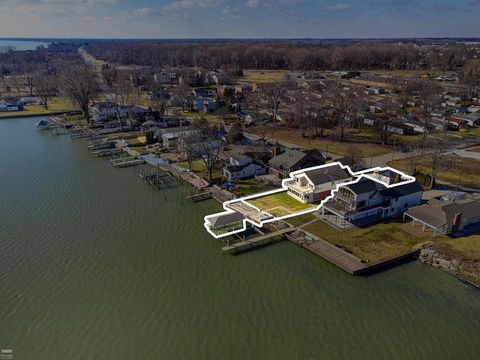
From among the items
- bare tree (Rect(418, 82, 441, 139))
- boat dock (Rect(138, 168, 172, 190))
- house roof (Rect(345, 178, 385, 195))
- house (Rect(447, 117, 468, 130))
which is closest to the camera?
house roof (Rect(345, 178, 385, 195))

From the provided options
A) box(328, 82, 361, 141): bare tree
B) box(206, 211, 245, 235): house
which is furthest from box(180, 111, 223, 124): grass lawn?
box(206, 211, 245, 235): house

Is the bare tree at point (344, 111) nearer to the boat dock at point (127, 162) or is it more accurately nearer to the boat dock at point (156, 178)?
the boat dock at point (156, 178)

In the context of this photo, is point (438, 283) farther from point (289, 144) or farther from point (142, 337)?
point (289, 144)

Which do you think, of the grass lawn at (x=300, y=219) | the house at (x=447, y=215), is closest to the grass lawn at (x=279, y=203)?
the grass lawn at (x=300, y=219)

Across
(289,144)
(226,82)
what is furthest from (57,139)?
(226,82)

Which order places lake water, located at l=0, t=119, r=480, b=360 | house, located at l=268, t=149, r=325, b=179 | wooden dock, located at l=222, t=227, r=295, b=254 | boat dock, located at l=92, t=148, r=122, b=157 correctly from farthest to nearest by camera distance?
1. boat dock, located at l=92, t=148, r=122, b=157
2. house, located at l=268, t=149, r=325, b=179
3. wooden dock, located at l=222, t=227, r=295, b=254
4. lake water, located at l=0, t=119, r=480, b=360

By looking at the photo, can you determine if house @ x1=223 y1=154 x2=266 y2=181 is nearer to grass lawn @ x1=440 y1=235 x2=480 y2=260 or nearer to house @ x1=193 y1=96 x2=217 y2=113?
grass lawn @ x1=440 y1=235 x2=480 y2=260
